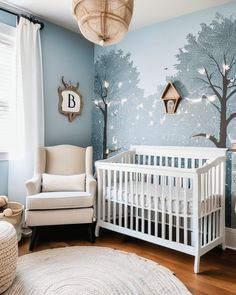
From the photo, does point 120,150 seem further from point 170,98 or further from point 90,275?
point 90,275

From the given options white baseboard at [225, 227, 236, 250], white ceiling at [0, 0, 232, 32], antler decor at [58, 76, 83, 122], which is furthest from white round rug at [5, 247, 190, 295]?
white ceiling at [0, 0, 232, 32]

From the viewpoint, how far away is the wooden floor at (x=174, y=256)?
1952mm

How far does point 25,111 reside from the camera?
300 centimetres

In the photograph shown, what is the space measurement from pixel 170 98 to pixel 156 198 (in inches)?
48.7

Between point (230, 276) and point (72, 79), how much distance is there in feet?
9.30

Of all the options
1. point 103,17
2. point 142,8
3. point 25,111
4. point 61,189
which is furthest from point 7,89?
Result: point 103,17

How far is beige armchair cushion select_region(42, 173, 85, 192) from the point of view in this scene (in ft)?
9.48

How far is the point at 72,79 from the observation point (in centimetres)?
362

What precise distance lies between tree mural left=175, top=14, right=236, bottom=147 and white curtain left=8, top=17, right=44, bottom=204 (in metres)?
1.67

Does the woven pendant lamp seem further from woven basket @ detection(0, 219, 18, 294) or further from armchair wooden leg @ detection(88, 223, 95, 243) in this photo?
armchair wooden leg @ detection(88, 223, 95, 243)

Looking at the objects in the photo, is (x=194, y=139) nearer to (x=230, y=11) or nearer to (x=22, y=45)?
(x=230, y=11)

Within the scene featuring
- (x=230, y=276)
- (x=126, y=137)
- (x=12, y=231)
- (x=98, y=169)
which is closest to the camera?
(x=12, y=231)

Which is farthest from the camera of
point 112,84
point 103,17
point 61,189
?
point 112,84

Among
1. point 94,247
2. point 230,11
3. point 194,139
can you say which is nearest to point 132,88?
point 194,139
